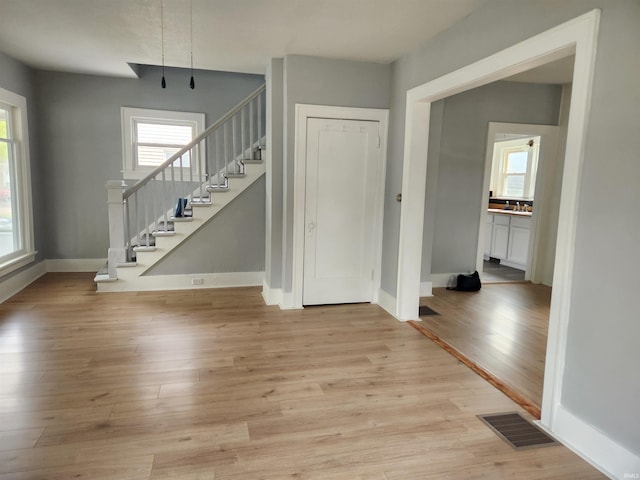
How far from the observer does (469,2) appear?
2.84 meters

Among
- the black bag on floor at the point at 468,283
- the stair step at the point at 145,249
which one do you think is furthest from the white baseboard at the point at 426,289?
the stair step at the point at 145,249

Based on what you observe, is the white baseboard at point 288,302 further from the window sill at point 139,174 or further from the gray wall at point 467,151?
the window sill at point 139,174

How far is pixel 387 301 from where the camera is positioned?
15.0 feet

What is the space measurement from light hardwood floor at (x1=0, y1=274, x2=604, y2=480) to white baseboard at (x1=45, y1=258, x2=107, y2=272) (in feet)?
5.63

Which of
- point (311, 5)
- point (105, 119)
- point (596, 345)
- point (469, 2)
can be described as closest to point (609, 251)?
point (596, 345)

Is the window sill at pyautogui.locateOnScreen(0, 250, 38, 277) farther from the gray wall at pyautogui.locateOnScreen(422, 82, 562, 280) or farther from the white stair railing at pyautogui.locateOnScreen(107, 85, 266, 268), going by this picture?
the gray wall at pyautogui.locateOnScreen(422, 82, 562, 280)

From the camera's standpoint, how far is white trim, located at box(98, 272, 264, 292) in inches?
199

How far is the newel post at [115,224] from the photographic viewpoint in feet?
15.7

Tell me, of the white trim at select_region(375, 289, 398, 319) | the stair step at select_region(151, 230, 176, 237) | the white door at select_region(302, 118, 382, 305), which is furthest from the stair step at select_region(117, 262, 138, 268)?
→ the white trim at select_region(375, 289, 398, 319)

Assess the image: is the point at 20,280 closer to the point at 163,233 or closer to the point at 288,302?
the point at 163,233

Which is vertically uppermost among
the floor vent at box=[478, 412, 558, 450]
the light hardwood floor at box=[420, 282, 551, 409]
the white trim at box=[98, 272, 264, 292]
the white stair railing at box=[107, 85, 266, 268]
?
the white stair railing at box=[107, 85, 266, 268]

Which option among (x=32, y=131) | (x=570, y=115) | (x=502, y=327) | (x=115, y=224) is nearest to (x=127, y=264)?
(x=115, y=224)

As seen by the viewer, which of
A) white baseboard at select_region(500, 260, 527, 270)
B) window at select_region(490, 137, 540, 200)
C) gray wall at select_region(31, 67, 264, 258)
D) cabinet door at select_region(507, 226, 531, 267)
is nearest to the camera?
gray wall at select_region(31, 67, 264, 258)

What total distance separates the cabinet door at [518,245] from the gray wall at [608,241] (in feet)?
15.9
